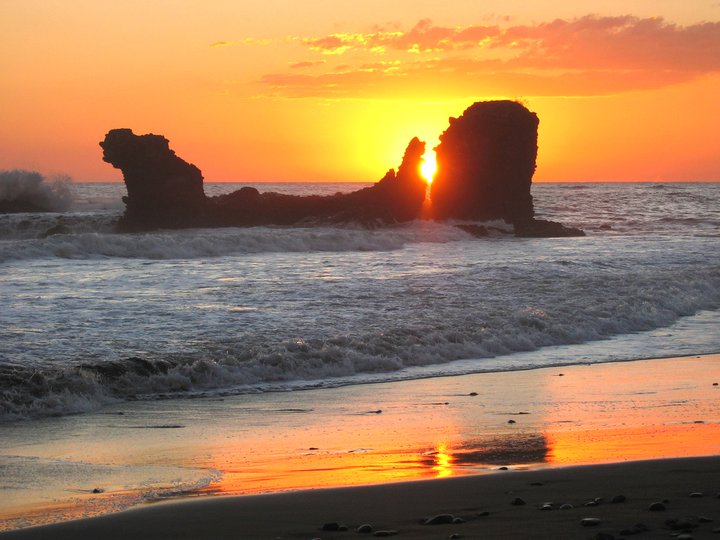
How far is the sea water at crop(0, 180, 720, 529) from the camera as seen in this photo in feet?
28.8

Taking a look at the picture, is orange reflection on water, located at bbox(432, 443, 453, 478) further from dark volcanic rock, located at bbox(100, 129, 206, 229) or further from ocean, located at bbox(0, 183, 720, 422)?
dark volcanic rock, located at bbox(100, 129, 206, 229)

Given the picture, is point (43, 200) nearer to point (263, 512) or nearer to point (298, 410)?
point (298, 410)

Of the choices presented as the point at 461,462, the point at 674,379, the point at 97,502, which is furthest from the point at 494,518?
the point at 674,379

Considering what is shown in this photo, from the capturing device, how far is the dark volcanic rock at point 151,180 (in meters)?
44.5

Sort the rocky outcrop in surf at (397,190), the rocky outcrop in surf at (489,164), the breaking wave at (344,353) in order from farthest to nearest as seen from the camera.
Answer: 1. the rocky outcrop in surf at (489,164)
2. the rocky outcrop in surf at (397,190)
3. the breaking wave at (344,353)

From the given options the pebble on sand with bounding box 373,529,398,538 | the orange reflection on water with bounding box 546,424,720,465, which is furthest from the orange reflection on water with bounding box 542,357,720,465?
the pebble on sand with bounding box 373,529,398,538

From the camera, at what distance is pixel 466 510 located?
20.7 ft

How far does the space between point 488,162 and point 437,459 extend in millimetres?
41851

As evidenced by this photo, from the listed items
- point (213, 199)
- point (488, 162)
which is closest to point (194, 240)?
point (213, 199)

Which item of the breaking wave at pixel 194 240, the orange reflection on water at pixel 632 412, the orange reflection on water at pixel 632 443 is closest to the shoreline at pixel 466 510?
the orange reflection on water at pixel 632 443

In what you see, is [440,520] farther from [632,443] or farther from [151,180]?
[151,180]

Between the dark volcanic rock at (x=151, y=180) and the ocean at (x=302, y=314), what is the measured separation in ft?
30.0

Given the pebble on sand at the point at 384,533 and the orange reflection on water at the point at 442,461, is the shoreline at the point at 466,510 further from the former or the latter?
the orange reflection on water at the point at 442,461

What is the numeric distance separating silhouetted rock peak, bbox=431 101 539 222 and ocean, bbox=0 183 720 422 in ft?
43.5
